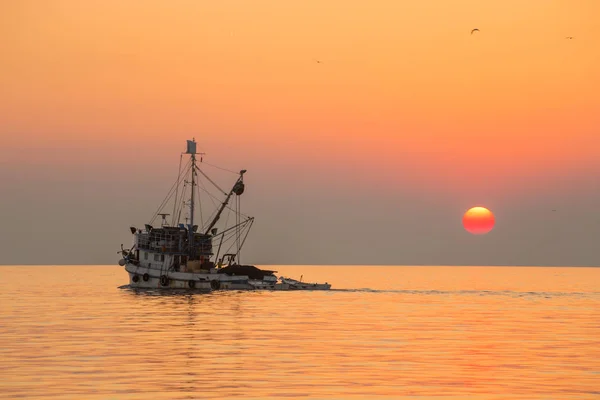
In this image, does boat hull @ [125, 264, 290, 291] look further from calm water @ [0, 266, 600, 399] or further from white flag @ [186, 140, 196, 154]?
calm water @ [0, 266, 600, 399]

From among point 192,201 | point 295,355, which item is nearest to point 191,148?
point 192,201

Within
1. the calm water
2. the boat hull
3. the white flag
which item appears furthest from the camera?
the white flag

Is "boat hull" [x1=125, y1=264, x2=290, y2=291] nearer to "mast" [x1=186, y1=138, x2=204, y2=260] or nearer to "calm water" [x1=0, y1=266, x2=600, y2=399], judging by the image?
"mast" [x1=186, y1=138, x2=204, y2=260]

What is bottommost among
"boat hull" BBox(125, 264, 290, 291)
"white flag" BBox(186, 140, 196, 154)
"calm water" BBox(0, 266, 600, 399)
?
"calm water" BBox(0, 266, 600, 399)

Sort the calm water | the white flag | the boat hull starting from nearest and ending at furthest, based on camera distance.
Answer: the calm water < the boat hull < the white flag

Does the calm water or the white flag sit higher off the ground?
the white flag

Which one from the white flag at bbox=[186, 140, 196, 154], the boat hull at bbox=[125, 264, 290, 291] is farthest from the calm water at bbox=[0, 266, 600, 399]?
the white flag at bbox=[186, 140, 196, 154]

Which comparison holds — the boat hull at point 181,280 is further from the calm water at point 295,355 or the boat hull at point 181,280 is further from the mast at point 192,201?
the calm water at point 295,355

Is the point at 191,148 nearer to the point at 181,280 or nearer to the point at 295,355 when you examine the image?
the point at 181,280

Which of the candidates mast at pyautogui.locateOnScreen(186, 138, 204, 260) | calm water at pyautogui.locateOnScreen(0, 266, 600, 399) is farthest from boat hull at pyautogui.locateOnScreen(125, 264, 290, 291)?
calm water at pyautogui.locateOnScreen(0, 266, 600, 399)

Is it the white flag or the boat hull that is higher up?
the white flag

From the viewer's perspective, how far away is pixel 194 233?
540ft

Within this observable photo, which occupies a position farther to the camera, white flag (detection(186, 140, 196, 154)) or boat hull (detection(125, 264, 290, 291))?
white flag (detection(186, 140, 196, 154))

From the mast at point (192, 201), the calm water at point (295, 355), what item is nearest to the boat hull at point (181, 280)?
the mast at point (192, 201)
